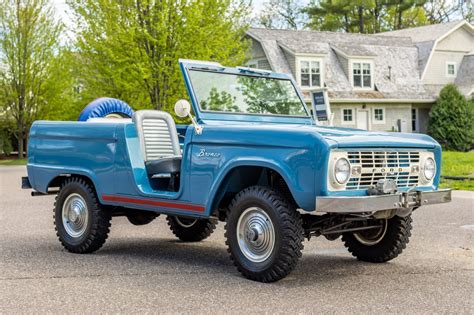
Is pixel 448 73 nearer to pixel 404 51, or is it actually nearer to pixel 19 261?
pixel 404 51

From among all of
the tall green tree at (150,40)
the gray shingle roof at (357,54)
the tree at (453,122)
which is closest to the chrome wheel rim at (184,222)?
the tall green tree at (150,40)

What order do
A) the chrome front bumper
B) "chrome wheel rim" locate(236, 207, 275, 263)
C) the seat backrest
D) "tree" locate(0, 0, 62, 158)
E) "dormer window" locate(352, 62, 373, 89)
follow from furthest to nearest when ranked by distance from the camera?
"dormer window" locate(352, 62, 373, 89) → "tree" locate(0, 0, 62, 158) → the seat backrest → "chrome wheel rim" locate(236, 207, 275, 263) → the chrome front bumper

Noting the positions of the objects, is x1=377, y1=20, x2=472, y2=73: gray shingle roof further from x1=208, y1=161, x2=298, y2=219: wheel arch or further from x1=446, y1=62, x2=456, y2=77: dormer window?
x1=208, y1=161, x2=298, y2=219: wheel arch

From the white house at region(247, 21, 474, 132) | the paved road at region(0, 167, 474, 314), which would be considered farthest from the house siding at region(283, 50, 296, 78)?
the paved road at region(0, 167, 474, 314)

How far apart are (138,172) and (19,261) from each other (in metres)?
1.49

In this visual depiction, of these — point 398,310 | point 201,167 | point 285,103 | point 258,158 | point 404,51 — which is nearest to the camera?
point 398,310

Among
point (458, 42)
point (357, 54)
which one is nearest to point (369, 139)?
point (357, 54)

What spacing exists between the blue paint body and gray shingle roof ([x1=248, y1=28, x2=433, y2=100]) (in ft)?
92.9

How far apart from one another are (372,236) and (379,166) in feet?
4.31

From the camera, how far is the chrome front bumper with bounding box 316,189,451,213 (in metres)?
5.68

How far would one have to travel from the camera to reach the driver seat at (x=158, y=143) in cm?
734

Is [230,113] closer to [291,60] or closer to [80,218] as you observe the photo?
[80,218]

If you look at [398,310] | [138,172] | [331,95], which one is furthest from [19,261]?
[331,95]

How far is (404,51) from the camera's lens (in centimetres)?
4125
